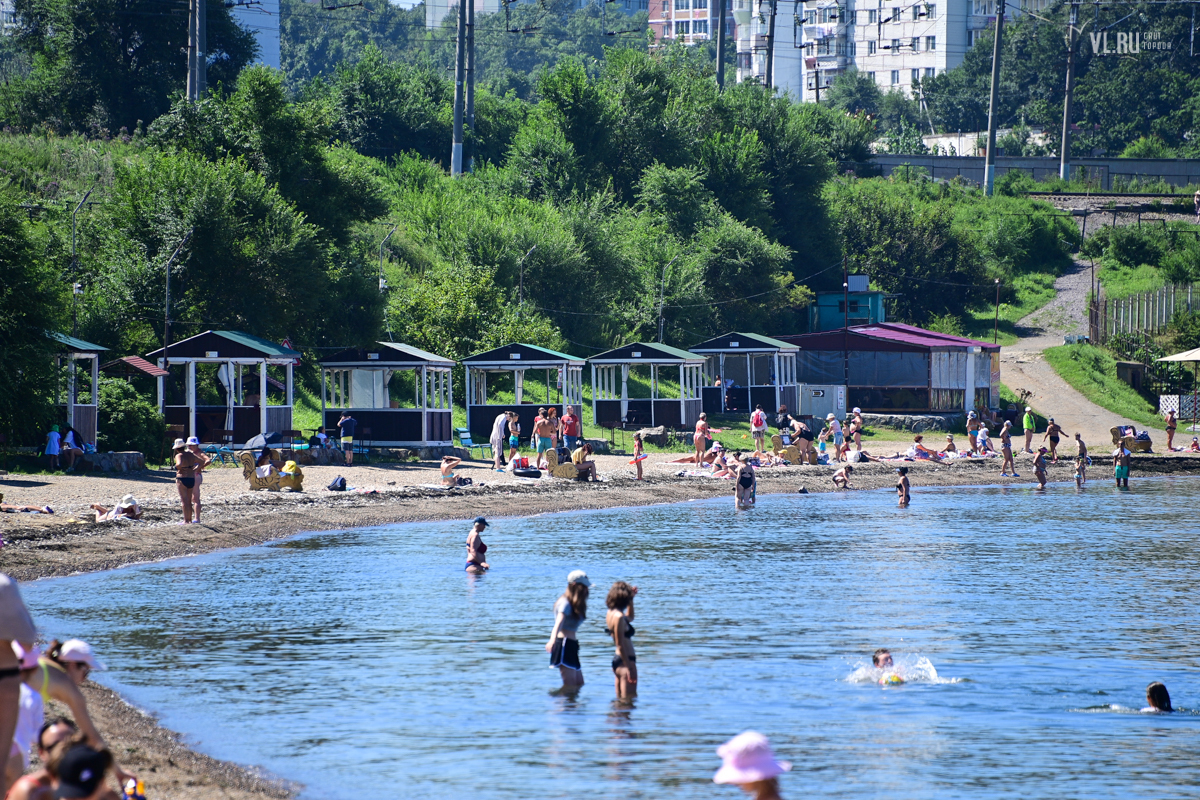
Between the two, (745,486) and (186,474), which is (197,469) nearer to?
(186,474)

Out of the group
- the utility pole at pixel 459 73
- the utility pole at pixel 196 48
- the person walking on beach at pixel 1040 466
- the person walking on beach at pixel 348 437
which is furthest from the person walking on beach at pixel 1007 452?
the utility pole at pixel 459 73

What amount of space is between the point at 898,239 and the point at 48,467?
57.5m

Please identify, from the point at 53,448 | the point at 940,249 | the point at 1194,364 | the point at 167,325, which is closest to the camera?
the point at 53,448

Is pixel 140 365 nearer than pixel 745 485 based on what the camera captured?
No

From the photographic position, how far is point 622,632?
13156mm

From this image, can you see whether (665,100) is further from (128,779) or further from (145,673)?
(128,779)

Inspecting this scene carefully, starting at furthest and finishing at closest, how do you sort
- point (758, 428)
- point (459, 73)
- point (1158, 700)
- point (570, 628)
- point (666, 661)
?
point (459, 73) → point (758, 428) → point (666, 661) → point (1158, 700) → point (570, 628)

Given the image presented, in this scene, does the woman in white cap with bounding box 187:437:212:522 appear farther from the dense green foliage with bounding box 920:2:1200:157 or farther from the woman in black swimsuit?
the dense green foliage with bounding box 920:2:1200:157

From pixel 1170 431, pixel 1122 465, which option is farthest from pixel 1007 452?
pixel 1170 431

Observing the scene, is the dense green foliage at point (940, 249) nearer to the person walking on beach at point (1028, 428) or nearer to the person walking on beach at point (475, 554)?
the person walking on beach at point (1028, 428)

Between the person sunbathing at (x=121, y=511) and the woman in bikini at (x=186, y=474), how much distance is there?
31.9 inches

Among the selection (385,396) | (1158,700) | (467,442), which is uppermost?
(385,396)

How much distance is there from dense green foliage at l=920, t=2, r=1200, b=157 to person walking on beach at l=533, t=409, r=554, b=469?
7682 centimetres

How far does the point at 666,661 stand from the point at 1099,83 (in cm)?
10709
